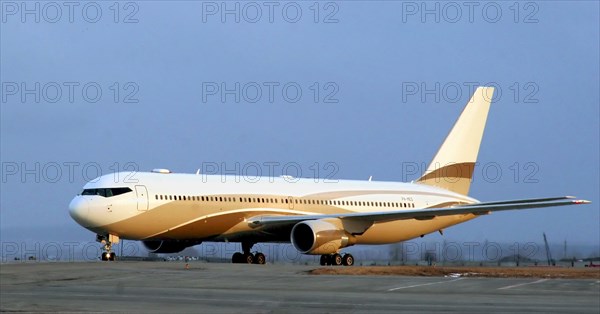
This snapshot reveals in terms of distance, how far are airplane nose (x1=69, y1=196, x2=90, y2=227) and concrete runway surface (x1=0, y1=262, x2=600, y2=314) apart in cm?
857

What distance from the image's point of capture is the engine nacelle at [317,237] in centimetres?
3994

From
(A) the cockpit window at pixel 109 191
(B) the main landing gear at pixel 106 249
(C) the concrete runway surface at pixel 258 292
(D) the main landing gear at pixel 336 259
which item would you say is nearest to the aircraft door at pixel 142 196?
(A) the cockpit window at pixel 109 191

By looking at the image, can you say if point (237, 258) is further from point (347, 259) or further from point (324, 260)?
point (347, 259)

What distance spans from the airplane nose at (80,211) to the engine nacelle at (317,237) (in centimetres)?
840

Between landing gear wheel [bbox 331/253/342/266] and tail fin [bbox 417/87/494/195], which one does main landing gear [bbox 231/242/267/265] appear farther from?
tail fin [bbox 417/87/494/195]

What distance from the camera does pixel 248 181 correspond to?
4159cm

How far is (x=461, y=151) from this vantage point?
168 feet

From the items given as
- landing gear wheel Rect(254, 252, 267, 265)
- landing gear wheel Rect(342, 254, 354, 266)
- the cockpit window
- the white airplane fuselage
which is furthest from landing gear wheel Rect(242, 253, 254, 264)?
the cockpit window

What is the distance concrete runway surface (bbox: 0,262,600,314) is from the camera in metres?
16.8

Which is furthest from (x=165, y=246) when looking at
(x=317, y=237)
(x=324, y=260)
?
(x=317, y=237)

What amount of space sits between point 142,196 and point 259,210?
5377mm

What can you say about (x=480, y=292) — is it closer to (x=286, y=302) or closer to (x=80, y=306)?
(x=286, y=302)

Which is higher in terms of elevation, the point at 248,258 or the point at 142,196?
the point at 142,196

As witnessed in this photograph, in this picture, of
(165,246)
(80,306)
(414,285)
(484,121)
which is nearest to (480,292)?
(414,285)
